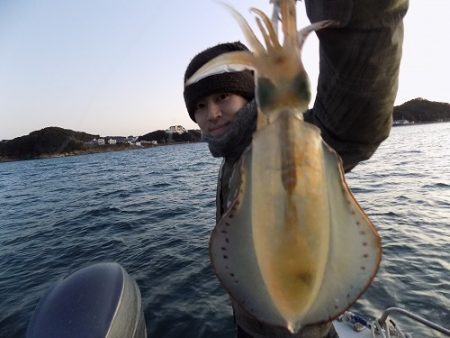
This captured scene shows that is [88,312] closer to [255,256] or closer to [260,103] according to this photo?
[255,256]

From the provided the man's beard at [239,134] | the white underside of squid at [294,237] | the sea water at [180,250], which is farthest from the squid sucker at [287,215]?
the sea water at [180,250]

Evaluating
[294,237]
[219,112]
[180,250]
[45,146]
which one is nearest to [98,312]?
[219,112]

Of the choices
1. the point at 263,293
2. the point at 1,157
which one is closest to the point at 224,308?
the point at 263,293

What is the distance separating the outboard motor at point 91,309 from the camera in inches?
134

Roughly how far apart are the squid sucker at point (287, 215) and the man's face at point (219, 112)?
1590 millimetres

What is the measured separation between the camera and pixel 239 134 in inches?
95.3

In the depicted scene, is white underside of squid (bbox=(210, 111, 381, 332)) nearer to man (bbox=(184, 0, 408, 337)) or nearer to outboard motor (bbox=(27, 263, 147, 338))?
man (bbox=(184, 0, 408, 337))

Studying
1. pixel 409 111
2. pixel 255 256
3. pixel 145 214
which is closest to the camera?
pixel 255 256

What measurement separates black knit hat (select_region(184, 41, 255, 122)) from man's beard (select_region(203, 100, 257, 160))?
0.44 meters

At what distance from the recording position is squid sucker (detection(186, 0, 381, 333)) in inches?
44.4

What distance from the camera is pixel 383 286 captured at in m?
7.24

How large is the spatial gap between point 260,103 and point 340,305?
823 millimetres

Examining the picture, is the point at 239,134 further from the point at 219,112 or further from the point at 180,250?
the point at 180,250

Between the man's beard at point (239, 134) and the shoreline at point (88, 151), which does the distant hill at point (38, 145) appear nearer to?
the shoreline at point (88, 151)
